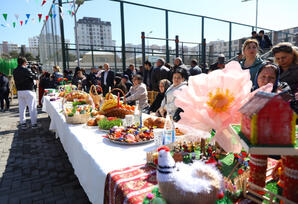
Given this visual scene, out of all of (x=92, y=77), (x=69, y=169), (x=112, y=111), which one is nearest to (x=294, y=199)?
(x=112, y=111)

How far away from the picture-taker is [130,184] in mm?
978

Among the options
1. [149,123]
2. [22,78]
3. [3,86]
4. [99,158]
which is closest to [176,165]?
[99,158]

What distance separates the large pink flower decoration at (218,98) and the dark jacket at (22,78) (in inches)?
207

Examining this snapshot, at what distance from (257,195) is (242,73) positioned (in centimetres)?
45

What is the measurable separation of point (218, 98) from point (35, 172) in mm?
3177

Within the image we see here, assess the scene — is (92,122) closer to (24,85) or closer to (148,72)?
(24,85)

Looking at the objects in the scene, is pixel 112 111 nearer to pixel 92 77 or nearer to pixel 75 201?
pixel 75 201

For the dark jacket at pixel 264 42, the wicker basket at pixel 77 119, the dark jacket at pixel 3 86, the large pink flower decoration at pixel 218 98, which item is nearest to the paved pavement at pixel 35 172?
the wicker basket at pixel 77 119

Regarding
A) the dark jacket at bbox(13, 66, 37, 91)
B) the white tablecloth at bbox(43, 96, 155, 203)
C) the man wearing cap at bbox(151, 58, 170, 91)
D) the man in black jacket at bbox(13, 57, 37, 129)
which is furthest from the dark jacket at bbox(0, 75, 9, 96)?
the white tablecloth at bbox(43, 96, 155, 203)

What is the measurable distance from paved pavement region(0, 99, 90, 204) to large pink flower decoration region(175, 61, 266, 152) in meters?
2.06

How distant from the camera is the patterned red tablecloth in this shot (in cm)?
90

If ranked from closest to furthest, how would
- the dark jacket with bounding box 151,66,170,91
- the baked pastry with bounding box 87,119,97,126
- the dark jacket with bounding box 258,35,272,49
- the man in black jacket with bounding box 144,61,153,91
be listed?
the baked pastry with bounding box 87,119,97,126
the dark jacket with bounding box 151,66,170,91
the man in black jacket with bounding box 144,61,153,91
the dark jacket with bounding box 258,35,272,49

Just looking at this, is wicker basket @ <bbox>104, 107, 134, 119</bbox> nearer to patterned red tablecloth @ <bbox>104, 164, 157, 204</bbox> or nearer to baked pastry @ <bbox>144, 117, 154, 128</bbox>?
baked pastry @ <bbox>144, 117, 154, 128</bbox>

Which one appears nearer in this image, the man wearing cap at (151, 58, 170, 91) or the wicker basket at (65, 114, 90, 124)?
the wicker basket at (65, 114, 90, 124)
